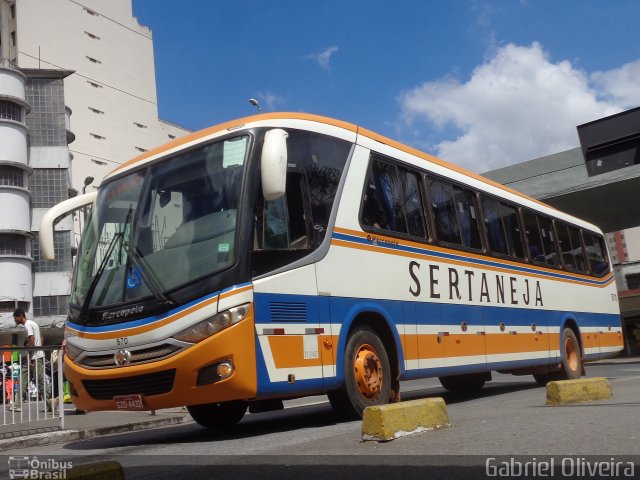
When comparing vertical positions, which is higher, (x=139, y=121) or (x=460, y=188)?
(x=139, y=121)

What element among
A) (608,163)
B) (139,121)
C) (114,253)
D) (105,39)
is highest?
(105,39)

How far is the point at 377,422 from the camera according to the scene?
6.49 metres

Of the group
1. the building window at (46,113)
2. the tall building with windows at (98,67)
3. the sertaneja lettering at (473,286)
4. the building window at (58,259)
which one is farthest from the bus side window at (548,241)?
the tall building with windows at (98,67)

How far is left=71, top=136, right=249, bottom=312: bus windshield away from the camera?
7367 mm

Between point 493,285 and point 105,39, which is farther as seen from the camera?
point 105,39

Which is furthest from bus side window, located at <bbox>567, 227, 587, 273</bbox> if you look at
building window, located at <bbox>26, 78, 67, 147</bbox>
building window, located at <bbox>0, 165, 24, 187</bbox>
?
building window, located at <bbox>26, 78, 67, 147</bbox>

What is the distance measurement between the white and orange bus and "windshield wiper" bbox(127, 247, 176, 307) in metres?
0.02

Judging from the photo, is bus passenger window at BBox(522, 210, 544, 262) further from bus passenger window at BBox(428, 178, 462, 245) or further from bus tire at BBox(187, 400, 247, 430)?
bus tire at BBox(187, 400, 247, 430)

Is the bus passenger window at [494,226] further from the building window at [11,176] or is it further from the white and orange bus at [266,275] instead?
the building window at [11,176]

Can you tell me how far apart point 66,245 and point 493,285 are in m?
40.2

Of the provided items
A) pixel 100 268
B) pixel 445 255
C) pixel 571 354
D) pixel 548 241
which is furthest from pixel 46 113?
pixel 100 268

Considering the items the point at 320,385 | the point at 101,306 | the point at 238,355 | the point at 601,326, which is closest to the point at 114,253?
the point at 101,306

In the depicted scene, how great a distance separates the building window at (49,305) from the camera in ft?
153

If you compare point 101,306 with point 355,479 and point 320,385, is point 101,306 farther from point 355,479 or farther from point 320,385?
point 355,479
